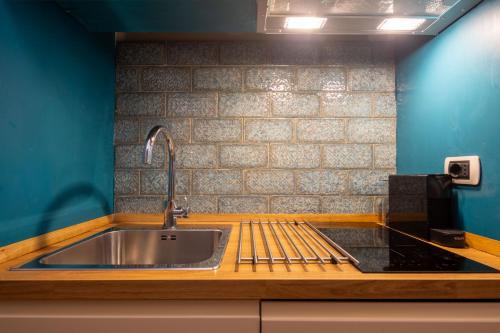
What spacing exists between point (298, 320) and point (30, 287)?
62 centimetres

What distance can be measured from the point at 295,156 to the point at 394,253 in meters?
0.69

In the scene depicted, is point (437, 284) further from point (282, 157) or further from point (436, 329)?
point (282, 157)

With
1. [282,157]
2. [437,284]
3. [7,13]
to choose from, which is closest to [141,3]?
[7,13]

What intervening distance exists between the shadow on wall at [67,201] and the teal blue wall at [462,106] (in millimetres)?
1444

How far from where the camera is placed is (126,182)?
4.80 feet

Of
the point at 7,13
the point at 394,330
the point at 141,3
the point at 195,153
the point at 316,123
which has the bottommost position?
the point at 394,330

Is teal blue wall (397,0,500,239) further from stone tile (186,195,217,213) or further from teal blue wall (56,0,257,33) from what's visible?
stone tile (186,195,217,213)

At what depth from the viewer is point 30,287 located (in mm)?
670

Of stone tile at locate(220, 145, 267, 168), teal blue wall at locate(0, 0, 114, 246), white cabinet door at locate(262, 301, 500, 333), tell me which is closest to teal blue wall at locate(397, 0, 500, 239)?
white cabinet door at locate(262, 301, 500, 333)

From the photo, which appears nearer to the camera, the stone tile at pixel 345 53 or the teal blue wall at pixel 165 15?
the teal blue wall at pixel 165 15

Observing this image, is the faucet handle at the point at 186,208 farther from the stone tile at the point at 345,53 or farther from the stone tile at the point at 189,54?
the stone tile at the point at 345,53

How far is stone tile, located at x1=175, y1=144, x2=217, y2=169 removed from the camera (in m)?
1.46

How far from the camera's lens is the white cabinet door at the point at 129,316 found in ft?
2.21

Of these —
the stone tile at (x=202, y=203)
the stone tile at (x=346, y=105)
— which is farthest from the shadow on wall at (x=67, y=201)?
the stone tile at (x=346, y=105)
